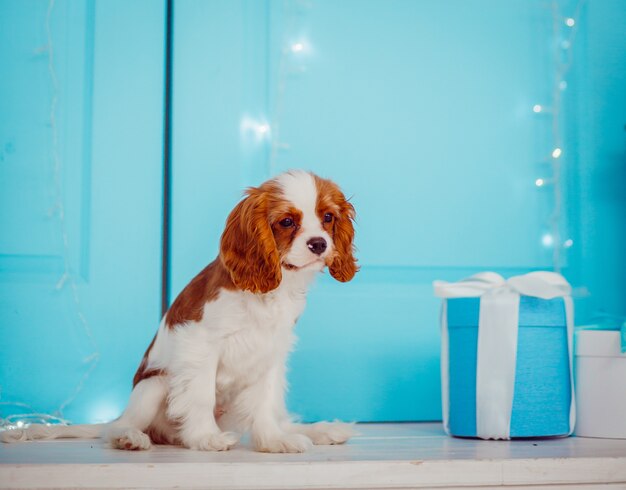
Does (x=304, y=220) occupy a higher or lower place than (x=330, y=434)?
higher

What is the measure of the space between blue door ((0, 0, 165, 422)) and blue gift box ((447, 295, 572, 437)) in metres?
1.06

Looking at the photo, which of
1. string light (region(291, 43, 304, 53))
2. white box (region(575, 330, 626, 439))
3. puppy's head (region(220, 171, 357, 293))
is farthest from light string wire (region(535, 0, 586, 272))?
puppy's head (region(220, 171, 357, 293))

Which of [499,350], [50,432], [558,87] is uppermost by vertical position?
[558,87]

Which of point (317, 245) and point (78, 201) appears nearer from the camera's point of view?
point (317, 245)

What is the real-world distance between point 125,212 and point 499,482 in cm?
154

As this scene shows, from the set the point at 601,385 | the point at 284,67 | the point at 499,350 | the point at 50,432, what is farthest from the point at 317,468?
the point at 284,67

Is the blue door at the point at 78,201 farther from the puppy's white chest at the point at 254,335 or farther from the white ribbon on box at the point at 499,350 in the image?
the white ribbon on box at the point at 499,350

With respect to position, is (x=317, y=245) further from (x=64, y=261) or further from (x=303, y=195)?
(x=64, y=261)

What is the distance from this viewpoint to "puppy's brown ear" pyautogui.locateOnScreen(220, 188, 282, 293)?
1824 millimetres

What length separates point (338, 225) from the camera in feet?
6.53

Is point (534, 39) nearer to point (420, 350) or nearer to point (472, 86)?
point (472, 86)

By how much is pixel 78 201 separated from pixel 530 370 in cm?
159

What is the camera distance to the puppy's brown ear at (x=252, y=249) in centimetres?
182

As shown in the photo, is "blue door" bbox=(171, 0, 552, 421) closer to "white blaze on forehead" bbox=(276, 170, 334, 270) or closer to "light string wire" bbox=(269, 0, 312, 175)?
"light string wire" bbox=(269, 0, 312, 175)
